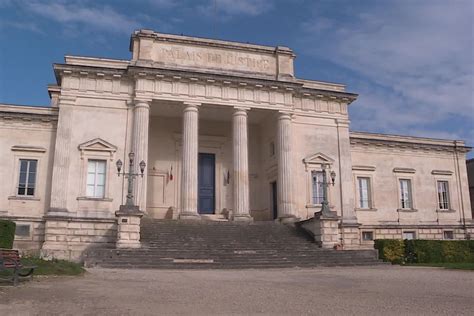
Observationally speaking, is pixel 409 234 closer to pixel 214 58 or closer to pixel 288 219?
pixel 288 219

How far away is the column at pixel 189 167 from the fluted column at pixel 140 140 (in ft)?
7.22

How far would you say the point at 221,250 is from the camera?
22250mm

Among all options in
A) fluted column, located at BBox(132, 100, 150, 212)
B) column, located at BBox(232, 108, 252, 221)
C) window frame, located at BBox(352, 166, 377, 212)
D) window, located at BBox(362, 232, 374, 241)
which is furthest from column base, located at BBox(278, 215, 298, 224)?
fluted column, located at BBox(132, 100, 150, 212)

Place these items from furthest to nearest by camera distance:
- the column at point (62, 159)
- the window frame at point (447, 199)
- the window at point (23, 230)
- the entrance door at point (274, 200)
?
1. the window frame at point (447, 199)
2. the entrance door at point (274, 200)
3. the window at point (23, 230)
4. the column at point (62, 159)

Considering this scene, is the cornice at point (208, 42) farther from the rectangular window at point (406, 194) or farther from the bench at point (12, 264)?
the bench at point (12, 264)

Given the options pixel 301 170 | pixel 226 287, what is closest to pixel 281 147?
pixel 301 170

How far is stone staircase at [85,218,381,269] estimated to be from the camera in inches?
783

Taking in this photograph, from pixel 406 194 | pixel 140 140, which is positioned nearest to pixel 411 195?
pixel 406 194

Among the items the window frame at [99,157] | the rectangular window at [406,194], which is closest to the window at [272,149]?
the rectangular window at [406,194]

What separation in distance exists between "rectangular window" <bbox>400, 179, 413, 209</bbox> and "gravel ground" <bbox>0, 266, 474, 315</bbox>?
2087 cm

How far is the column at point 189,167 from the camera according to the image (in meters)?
26.9

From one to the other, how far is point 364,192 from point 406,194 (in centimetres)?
361

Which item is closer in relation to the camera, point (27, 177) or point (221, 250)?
point (221, 250)

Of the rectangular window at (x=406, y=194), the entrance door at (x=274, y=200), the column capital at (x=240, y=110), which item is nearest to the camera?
the column capital at (x=240, y=110)
